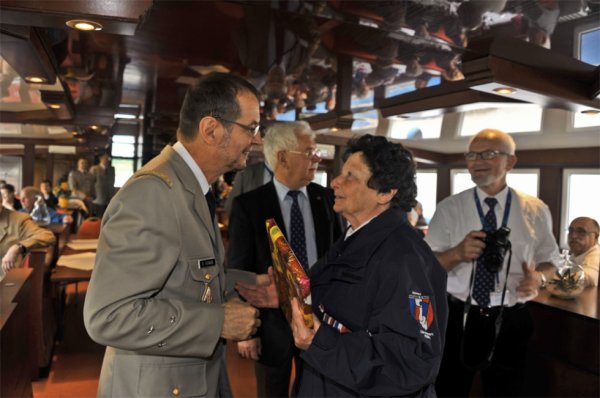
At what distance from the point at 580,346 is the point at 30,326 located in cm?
409

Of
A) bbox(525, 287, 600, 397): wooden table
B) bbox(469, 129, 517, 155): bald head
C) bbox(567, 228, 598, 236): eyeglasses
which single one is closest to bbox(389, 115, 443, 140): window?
bbox(567, 228, 598, 236): eyeglasses

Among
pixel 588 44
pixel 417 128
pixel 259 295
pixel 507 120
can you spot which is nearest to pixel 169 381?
pixel 259 295

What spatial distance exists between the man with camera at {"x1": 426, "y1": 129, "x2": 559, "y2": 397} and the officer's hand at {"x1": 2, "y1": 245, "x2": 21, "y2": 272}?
8.23ft

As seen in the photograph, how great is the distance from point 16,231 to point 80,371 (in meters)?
1.89

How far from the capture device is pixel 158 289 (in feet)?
4.40

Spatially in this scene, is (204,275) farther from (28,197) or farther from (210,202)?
(28,197)

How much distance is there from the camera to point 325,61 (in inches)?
162

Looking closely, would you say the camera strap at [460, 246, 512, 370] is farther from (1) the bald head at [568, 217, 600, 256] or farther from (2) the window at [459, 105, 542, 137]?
(2) the window at [459, 105, 542, 137]

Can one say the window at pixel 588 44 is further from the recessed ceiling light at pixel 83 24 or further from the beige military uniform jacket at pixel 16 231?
the beige military uniform jacket at pixel 16 231

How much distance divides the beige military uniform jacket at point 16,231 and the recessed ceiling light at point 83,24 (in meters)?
1.32

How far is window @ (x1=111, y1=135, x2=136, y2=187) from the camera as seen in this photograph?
20.1 ft

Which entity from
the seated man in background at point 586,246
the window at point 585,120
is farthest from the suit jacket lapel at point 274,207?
the window at point 585,120

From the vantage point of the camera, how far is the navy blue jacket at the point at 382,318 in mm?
1450

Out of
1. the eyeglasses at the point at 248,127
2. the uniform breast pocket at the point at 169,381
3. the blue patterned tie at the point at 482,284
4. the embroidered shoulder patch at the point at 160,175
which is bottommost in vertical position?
the uniform breast pocket at the point at 169,381
